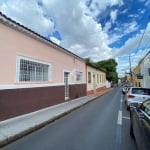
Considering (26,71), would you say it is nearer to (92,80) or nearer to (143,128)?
(143,128)

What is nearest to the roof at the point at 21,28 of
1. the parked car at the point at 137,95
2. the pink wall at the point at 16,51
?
the pink wall at the point at 16,51

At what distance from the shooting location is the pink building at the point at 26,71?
923cm

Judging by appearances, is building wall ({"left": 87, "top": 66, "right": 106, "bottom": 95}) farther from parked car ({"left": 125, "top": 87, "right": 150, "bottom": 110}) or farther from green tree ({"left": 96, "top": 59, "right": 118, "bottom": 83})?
green tree ({"left": 96, "top": 59, "right": 118, "bottom": 83})

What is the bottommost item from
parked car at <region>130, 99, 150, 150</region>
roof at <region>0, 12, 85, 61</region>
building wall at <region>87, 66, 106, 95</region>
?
parked car at <region>130, 99, 150, 150</region>

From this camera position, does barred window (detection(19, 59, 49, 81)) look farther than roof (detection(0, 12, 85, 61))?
Yes

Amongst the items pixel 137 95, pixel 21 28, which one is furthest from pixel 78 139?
pixel 137 95

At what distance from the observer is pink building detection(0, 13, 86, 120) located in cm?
923

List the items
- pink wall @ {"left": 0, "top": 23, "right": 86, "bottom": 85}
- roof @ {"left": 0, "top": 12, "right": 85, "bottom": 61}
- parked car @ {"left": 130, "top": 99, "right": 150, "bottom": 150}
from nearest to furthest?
parked car @ {"left": 130, "top": 99, "right": 150, "bottom": 150} → roof @ {"left": 0, "top": 12, "right": 85, "bottom": 61} → pink wall @ {"left": 0, "top": 23, "right": 86, "bottom": 85}

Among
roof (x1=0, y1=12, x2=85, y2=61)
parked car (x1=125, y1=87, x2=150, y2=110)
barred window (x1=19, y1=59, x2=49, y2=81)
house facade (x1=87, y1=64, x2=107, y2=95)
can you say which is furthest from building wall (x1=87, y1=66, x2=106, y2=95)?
roof (x1=0, y1=12, x2=85, y2=61)

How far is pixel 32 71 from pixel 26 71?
2.50 feet

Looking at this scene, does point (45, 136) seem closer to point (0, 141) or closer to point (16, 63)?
point (0, 141)

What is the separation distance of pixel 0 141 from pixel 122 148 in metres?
3.44

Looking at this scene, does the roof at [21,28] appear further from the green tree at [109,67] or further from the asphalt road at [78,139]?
the green tree at [109,67]

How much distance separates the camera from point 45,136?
6988 millimetres
